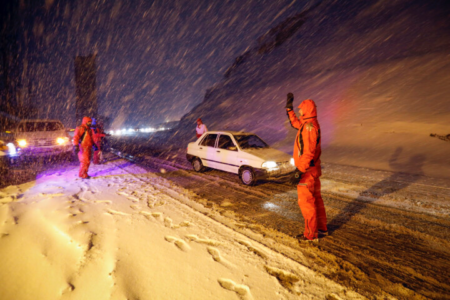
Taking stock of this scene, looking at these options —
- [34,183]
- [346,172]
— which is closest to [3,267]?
[34,183]

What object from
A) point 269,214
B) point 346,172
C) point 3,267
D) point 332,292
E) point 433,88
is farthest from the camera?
point 433,88

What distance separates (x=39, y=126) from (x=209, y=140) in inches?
284

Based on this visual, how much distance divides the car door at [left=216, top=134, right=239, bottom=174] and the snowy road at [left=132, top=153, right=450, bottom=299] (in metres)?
0.45

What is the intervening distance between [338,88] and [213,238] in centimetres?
2281

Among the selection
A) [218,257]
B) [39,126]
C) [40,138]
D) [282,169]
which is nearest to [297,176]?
[218,257]

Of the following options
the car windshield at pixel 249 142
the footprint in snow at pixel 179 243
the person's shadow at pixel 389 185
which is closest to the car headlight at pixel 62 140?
the car windshield at pixel 249 142

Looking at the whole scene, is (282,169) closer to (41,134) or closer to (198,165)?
(198,165)

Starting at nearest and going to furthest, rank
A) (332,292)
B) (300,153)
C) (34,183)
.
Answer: (332,292), (300,153), (34,183)

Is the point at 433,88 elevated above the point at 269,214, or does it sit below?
above

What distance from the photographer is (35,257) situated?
8.89ft

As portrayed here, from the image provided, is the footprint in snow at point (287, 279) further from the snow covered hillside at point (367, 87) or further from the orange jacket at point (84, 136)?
the snow covered hillside at point (367, 87)

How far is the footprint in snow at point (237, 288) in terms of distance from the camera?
7.32 ft

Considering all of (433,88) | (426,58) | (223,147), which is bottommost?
(223,147)

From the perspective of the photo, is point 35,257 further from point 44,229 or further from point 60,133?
point 60,133
